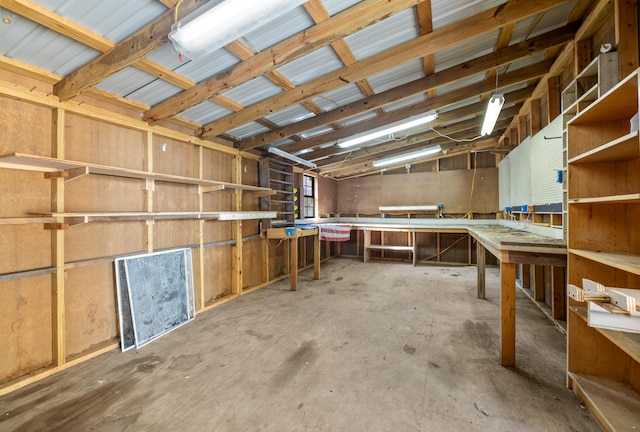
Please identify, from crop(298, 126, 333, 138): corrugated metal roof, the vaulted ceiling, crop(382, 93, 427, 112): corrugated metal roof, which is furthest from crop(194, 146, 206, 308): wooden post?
crop(382, 93, 427, 112): corrugated metal roof

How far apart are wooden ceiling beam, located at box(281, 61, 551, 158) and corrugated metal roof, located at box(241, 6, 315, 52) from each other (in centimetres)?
212

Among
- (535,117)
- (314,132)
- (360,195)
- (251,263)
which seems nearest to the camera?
(535,117)

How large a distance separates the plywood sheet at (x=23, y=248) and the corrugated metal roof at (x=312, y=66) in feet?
8.06

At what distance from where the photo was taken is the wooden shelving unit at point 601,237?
157cm

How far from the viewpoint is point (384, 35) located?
2.16 meters

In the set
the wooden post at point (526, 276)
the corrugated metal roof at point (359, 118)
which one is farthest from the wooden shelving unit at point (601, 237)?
the wooden post at point (526, 276)

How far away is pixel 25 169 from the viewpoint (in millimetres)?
2023

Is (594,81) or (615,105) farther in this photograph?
(594,81)

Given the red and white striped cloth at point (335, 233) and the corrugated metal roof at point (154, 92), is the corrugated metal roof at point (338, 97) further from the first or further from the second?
the red and white striped cloth at point (335, 233)

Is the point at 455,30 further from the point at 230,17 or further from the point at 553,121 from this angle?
the point at 230,17

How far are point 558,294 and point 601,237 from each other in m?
1.79

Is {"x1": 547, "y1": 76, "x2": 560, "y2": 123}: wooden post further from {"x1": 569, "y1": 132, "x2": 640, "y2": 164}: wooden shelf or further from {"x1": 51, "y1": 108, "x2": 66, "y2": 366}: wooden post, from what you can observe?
{"x1": 51, "y1": 108, "x2": 66, "y2": 366}: wooden post

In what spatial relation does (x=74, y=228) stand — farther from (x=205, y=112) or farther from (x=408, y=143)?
(x=408, y=143)

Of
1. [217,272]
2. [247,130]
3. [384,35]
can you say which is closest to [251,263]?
[217,272]
